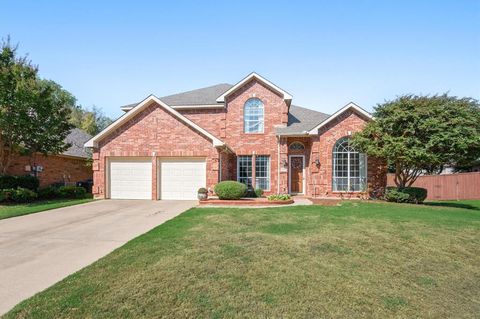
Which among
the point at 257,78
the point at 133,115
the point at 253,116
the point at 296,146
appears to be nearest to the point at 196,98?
the point at 253,116

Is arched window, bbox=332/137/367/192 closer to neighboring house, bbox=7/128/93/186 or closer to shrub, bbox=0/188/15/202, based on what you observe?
neighboring house, bbox=7/128/93/186

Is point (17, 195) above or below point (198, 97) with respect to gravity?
below

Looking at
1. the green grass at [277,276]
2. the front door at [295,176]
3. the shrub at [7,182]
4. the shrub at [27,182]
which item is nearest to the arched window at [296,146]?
the front door at [295,176]

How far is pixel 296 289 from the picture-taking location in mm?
4664

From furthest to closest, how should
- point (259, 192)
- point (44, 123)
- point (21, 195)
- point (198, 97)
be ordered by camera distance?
point (198, 97), point (259, 192), point (44, 123), point (21, 195)

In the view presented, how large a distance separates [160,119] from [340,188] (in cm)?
1137

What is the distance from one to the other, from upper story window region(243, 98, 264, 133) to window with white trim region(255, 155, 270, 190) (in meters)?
1.96

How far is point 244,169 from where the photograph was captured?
19.6 meters

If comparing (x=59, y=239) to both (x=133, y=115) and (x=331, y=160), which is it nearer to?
(x=133, y=115)

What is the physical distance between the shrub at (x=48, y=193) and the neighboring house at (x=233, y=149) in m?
2.75

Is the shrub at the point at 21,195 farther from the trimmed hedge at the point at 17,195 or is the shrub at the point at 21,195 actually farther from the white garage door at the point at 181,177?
the white garage door at the point at 181,177

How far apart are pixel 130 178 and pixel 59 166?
8.48 m

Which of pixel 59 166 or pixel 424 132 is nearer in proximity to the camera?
pixel 424 132

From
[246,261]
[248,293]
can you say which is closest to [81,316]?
[248,293]
